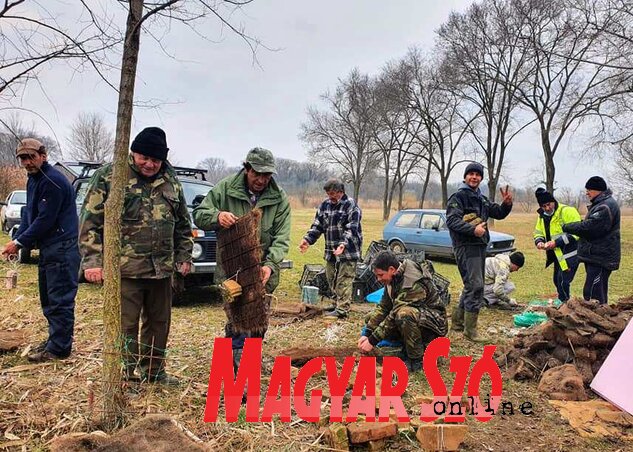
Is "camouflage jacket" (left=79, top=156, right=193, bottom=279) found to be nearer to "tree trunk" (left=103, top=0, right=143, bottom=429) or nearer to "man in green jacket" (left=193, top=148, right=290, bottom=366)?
"man in green jacket" (left=193, top=148, right=290, bottom=366)

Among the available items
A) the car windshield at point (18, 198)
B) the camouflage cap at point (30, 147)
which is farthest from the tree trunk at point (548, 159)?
the camouflage cap at point (30, 147)

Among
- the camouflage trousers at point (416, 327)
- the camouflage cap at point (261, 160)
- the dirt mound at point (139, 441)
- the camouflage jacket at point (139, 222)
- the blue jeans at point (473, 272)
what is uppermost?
the camouflage cap at point (261, 160)

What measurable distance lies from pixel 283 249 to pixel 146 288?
107 cm

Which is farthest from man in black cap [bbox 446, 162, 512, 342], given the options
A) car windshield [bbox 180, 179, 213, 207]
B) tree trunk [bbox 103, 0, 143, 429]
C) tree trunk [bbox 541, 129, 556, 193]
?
tree trunk [bbox 541, 129, 556, 193]

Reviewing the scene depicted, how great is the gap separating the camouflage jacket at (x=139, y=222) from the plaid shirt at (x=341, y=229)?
118 inches

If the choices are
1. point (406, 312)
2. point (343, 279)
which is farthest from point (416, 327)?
point (343, 279)

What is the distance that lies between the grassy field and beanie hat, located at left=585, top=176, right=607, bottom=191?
2.07 m

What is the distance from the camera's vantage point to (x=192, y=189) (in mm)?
7809

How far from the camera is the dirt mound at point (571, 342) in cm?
422

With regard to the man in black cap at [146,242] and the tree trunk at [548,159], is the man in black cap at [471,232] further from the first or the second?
the tree trunk at [548,159]

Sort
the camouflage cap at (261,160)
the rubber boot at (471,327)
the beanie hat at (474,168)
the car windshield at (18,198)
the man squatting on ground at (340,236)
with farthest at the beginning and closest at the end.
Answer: the car windshield at (18,198) < the man squatting on ground at (340,236) < the rubber boot at (471,327) < the beanie hat at (474,168) < the camouflage cap at (261,160)

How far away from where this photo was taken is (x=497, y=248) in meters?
13.6

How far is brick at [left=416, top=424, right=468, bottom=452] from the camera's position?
286cm

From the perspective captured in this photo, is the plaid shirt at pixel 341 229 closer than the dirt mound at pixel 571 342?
No
